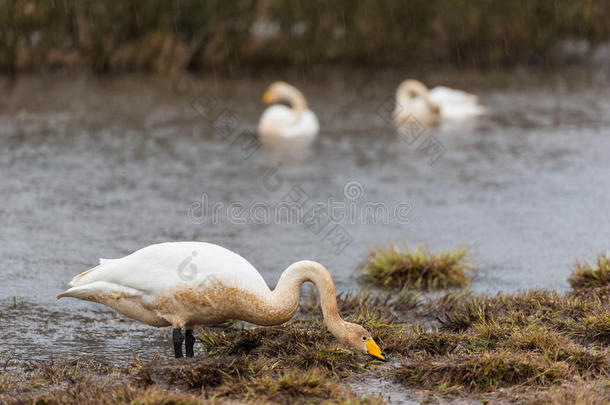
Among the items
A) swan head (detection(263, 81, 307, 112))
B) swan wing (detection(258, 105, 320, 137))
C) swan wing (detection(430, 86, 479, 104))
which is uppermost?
→ swan head (detection(263, 81, 307, 112))

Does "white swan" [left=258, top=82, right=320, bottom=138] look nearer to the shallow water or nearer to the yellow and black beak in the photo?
the shallow water

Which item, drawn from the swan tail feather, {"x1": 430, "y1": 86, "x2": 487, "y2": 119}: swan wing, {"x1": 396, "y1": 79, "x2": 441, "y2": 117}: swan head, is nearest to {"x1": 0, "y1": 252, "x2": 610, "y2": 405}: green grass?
the swan tail feather

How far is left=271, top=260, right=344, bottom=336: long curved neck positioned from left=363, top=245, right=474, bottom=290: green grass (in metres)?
2.10

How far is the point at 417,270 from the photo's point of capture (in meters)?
7.54

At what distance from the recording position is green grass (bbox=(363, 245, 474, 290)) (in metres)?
7.43

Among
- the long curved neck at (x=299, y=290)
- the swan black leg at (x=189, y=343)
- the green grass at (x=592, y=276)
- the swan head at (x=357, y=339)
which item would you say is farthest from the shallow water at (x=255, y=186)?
the swan head at (x=357, y=339)

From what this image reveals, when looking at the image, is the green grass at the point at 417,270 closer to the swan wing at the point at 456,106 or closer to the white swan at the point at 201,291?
the white swan at the point at 201,291

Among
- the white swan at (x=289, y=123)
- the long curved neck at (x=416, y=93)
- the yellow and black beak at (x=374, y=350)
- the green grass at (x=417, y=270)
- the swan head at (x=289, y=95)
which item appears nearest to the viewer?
the yellow and black beak at (x=374, y=350)

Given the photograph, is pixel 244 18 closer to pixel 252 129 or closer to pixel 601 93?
pixel 252 129

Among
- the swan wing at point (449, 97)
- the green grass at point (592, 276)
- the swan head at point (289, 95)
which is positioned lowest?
the green grass at point (592, 276)

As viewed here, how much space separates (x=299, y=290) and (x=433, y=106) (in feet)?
36.5

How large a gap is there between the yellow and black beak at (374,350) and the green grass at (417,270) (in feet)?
7.01

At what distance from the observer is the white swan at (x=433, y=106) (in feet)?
51.8

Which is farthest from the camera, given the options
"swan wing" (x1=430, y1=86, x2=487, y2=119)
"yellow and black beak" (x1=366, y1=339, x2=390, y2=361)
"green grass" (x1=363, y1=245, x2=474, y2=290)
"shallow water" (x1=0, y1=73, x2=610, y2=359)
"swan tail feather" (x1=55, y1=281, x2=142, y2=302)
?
"swan wing" (x1=430, y1=86, x2=487, y2=119)
